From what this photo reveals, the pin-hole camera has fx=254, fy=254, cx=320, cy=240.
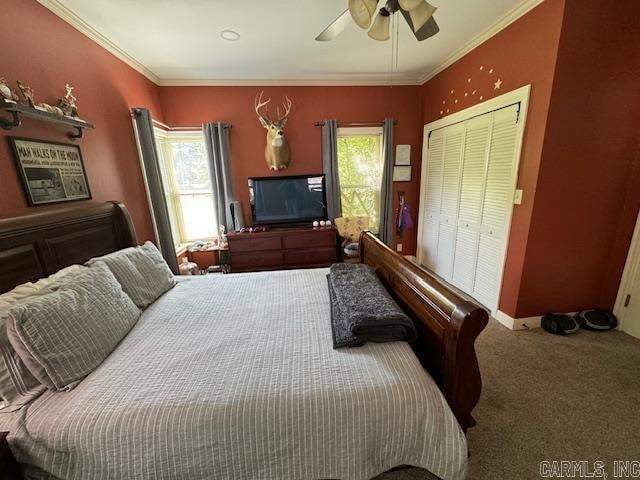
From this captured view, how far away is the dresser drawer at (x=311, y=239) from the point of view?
11.0 feet

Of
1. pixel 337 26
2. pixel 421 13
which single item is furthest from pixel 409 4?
pixel 337 26

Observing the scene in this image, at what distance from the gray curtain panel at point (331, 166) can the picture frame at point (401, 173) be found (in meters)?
0.88

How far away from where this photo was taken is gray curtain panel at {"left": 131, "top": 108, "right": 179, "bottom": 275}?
103 inches

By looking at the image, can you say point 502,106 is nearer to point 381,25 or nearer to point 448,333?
point 381,25

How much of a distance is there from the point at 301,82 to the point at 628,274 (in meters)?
3.94

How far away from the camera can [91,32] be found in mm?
2090

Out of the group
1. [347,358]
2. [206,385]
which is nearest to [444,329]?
[347,358]

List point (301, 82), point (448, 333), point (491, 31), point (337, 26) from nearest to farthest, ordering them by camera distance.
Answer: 1. point (448, 333)
2. point (337, 26)
3. point (491, 31)
4. point (301, 82)

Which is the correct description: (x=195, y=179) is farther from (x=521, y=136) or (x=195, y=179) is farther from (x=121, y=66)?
(x=521, y=136)

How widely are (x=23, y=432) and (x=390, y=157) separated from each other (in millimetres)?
3834

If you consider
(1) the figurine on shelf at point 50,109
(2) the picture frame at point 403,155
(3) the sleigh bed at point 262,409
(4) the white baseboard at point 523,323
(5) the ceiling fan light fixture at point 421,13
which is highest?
(5) the ceiling fan light fixture at point 421,13

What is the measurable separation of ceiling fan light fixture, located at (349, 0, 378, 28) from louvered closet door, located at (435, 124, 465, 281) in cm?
201

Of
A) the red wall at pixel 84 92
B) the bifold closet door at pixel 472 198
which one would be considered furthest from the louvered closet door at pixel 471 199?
the red wall at pixel 84 92

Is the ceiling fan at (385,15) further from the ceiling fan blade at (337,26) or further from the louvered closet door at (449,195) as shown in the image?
the louvered closet door at (449,195)
